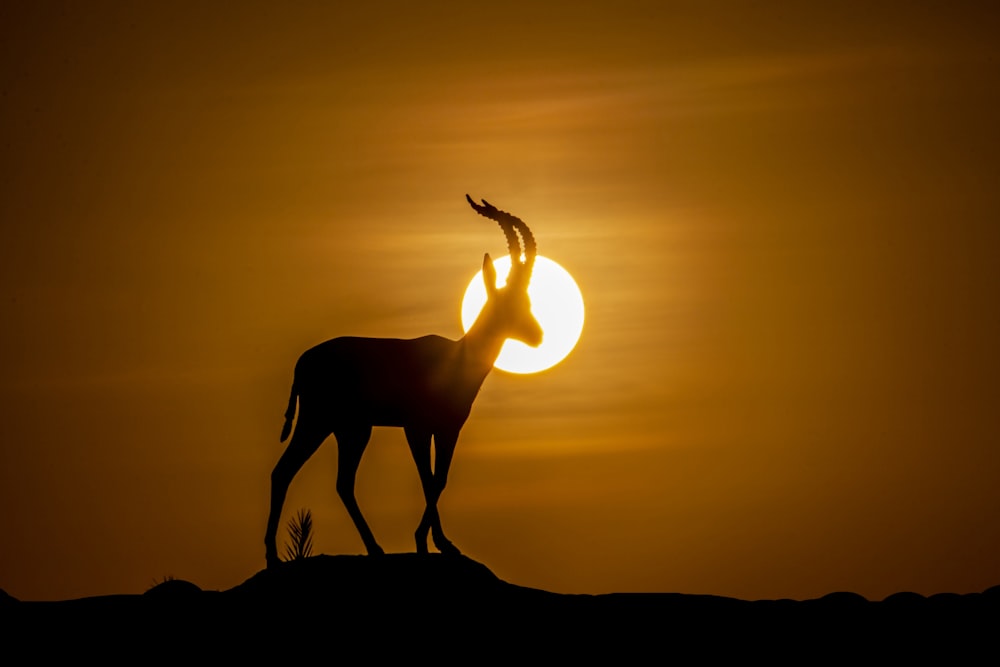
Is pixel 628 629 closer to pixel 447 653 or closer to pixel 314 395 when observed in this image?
pixel 447 653

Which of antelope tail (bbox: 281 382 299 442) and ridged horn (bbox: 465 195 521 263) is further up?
ridged horn (bbox: 465 195 521 263)

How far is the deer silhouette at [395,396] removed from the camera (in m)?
15.2

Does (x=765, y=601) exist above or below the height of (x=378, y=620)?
above

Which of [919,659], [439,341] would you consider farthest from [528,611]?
[919,659]

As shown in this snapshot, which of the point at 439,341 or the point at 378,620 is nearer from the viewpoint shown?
the point at 378,620

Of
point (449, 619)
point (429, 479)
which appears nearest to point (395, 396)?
point (429, 479)

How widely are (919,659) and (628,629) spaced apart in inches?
132

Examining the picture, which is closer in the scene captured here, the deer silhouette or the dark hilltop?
the dark hilltop

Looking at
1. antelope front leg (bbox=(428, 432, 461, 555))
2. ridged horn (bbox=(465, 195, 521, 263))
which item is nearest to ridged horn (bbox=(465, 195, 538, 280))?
ridged horn (bbox=(465, 195, 521, 263))

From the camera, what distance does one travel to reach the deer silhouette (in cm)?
1518

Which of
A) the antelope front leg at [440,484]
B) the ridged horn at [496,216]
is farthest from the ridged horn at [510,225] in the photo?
the antelope front leg at [440,484]

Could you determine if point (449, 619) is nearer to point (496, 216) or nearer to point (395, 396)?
point (395, 396)

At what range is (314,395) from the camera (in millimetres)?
15336

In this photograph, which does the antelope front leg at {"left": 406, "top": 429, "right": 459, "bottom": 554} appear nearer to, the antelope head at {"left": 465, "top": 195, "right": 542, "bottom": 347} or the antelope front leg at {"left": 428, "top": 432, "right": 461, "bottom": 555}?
the antelope front leg at {"left": 428, "top": 432, "right": 461, "bottom": 555}
